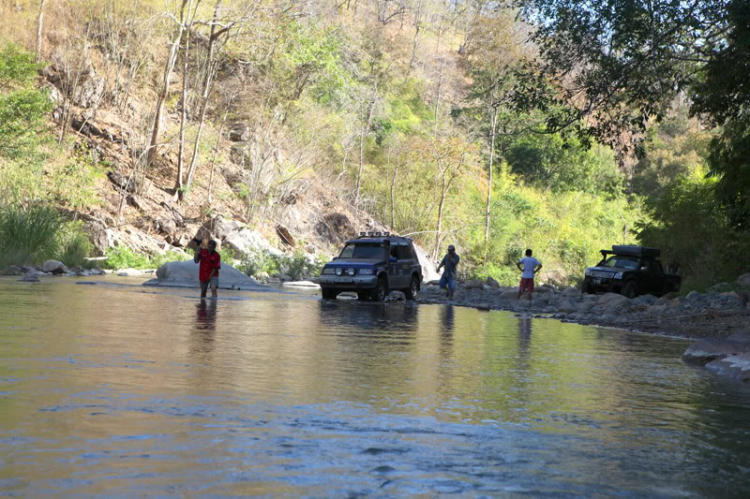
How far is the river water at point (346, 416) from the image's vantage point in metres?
4.95

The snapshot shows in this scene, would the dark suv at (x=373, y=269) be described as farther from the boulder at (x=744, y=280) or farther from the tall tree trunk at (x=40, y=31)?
the tall tree trunk at (x=40, y=31)

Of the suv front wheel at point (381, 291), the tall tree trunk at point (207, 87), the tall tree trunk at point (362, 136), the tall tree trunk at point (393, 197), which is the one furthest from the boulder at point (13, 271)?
the tall tree trunk at point (393, 197)

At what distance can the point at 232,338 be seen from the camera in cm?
1238

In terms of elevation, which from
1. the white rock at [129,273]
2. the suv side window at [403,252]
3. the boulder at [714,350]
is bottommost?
the boulder at [714,350]

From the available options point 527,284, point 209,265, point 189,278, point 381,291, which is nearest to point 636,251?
point 527,284

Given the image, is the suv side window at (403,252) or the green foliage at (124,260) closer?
the suv side window at (403,252)

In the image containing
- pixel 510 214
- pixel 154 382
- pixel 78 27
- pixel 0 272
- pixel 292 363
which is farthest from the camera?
pixel 510 214

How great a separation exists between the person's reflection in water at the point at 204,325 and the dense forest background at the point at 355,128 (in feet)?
26.7

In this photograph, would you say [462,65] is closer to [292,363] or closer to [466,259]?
[466,259]

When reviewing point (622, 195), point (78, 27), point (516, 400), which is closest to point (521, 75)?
point (516, 400)

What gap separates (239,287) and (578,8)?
48.2 ft

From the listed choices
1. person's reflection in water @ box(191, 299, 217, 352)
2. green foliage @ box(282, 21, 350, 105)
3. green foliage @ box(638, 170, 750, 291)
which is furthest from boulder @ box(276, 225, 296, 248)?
person's reflection in water @ box(191, 299, 217, 352)

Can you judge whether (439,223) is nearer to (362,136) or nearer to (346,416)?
(362,136)

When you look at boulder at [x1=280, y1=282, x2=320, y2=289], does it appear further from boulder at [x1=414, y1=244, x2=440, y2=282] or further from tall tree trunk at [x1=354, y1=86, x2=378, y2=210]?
tall tree trunk at [x1=354, y1=86, x2=378, y2=210]
